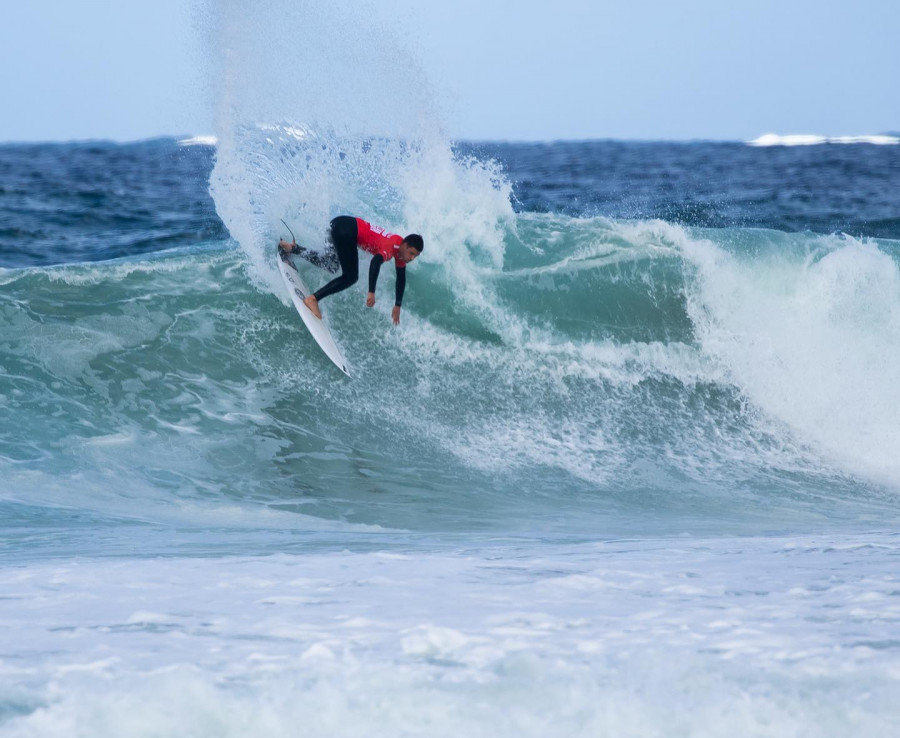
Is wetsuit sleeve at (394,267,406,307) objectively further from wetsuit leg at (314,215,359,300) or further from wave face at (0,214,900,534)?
wave face at (0,214,900,534)

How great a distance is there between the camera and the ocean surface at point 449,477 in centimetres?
295

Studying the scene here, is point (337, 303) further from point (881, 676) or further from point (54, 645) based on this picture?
point (881, 676)

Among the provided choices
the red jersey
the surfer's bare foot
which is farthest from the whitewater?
the red jersey

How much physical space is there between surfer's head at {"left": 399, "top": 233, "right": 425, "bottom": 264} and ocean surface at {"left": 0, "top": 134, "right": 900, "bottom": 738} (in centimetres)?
116

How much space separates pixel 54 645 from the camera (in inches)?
128

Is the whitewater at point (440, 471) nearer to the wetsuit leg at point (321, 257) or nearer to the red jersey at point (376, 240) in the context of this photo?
the wetsuit leg at point (321, 257)

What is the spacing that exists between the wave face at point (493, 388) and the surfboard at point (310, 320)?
16cm

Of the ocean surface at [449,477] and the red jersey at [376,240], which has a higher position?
the red jersey at [376,240]

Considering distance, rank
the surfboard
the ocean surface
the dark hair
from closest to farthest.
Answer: the ocean surface → the dark hair → the surfboard

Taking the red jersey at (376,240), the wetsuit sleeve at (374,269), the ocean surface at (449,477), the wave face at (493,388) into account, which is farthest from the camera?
the red jersey at (376,240)

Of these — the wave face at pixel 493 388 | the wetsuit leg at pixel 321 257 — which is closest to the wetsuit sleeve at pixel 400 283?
the wave face at pixel 493 388

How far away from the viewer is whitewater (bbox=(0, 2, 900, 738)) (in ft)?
9.71

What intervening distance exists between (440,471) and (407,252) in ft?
6.47

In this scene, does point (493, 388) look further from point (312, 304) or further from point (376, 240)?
point (312, 304)
